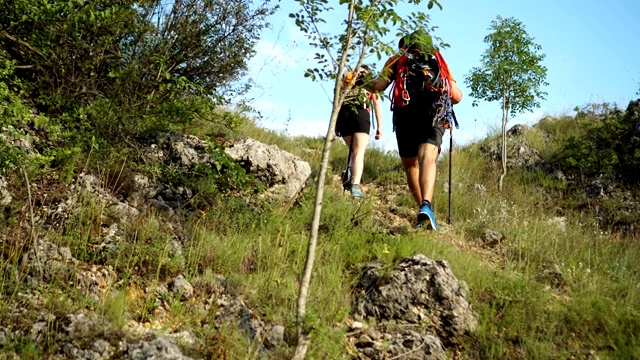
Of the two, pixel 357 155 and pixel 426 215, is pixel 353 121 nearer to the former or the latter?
pixel 357 155

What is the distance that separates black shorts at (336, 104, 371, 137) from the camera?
6742 mm

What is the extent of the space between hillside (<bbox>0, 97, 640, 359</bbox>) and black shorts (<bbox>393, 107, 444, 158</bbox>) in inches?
35.2

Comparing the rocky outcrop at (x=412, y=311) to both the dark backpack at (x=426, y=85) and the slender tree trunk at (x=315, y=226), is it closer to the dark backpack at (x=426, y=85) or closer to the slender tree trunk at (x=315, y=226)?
the slender tree trunk at (x=315, y=226)

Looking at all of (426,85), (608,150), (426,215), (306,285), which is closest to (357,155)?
(426,85)

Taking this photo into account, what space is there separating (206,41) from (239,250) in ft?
10.6

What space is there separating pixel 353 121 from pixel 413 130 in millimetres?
1272

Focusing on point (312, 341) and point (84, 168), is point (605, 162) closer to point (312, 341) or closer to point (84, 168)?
point (312, 341)

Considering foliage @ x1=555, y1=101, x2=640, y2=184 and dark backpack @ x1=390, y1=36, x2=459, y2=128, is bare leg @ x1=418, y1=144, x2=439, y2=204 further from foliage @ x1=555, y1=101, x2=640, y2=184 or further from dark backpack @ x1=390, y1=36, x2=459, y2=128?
foliage @ x1=555, y1=101, x2=640, y2=184

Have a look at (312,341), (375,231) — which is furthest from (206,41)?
(312,341)

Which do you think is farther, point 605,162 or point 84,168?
point 605,162

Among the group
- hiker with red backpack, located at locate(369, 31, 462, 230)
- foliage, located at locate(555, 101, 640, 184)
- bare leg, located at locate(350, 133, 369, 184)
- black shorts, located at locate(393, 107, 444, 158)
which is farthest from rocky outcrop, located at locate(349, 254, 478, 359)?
foliage, located at locate(555, 101, 640, 184)

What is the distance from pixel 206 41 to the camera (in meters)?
6.50

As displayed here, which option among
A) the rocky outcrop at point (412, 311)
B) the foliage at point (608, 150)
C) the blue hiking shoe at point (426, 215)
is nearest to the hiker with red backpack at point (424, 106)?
the blue hiking shoe at point (426, 215)

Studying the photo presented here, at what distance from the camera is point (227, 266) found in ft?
13.6
